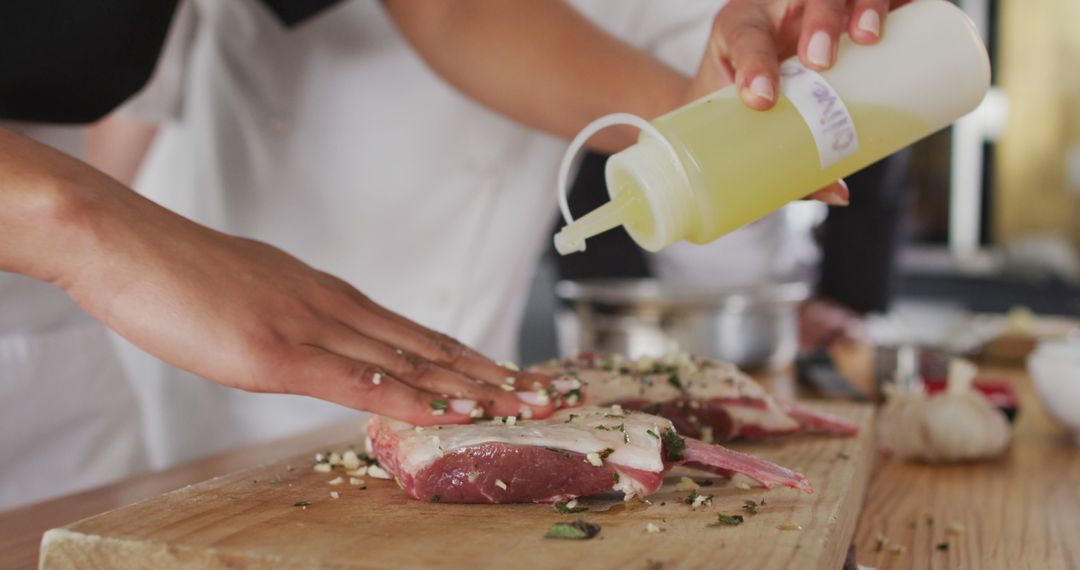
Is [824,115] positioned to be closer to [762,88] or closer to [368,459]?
[762,88]

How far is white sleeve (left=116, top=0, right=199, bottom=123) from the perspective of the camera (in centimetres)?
220

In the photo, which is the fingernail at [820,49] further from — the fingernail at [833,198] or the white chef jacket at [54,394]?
the white chef jacket at [54,394]

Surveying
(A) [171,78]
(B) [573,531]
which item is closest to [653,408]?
(B) [573,531]

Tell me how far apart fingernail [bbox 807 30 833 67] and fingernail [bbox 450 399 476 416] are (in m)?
0.51

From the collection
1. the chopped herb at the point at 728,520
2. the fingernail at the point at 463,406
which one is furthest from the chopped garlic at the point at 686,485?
the fingernail at the point at 463,406

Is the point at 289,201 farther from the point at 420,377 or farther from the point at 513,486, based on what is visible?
the point at 513,486

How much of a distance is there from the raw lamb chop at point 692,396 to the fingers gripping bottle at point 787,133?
0.30 metres

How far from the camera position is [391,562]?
872mm

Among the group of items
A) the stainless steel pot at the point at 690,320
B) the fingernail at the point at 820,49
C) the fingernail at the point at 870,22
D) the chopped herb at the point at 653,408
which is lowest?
the chopped herb at the point at 653,408

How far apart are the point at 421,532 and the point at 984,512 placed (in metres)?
0.73

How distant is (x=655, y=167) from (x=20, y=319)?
1181 millimetres

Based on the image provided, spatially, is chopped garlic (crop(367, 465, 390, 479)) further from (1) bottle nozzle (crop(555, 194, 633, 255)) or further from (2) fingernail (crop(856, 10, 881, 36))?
(2) fingernail (crop(856, 10, 881, 36))

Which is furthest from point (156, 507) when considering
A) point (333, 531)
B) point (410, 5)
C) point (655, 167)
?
point (410, 5)

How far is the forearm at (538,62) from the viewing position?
1622mm
